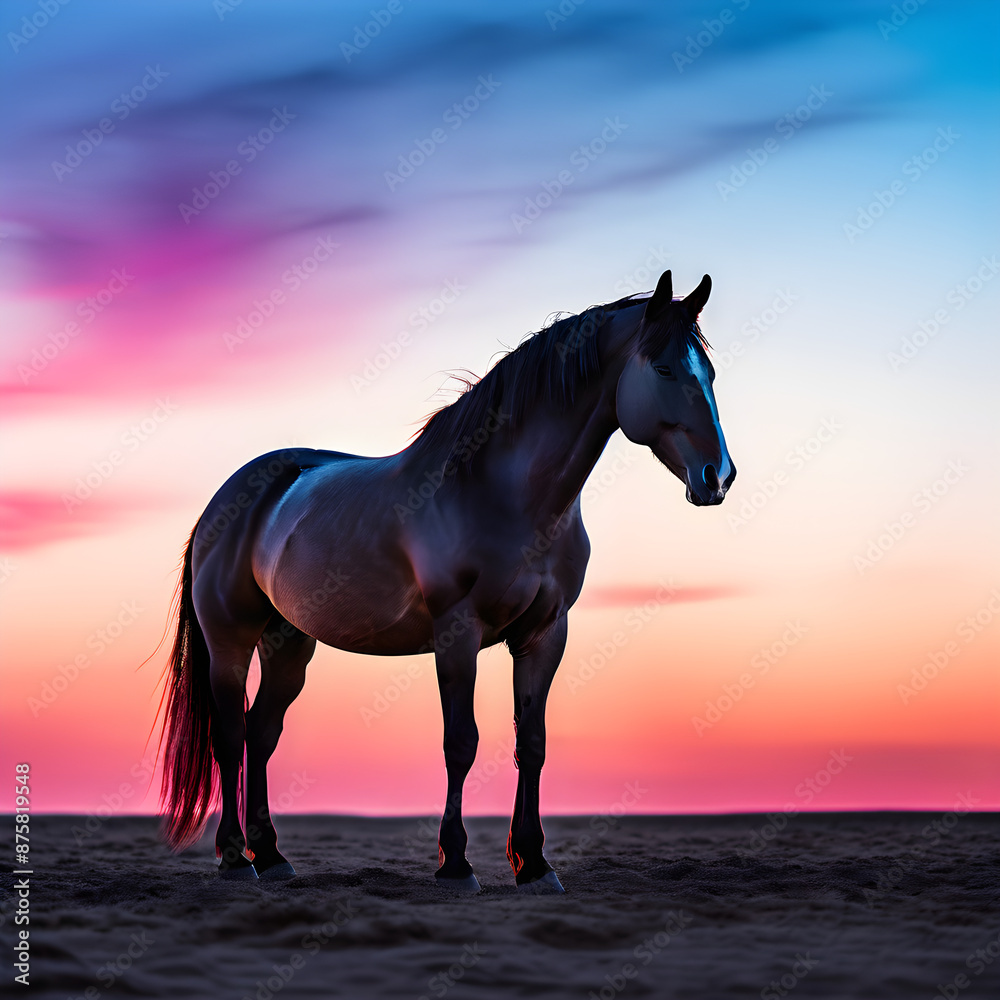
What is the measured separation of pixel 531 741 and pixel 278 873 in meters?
1.85

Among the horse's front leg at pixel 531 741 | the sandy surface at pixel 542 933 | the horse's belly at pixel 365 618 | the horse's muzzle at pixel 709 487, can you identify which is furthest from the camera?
the horse's belly at pixel 365 618

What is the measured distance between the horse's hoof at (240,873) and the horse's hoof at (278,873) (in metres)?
0.06

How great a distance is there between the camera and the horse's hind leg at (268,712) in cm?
669

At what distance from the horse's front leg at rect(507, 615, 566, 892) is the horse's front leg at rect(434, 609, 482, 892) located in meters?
0.32

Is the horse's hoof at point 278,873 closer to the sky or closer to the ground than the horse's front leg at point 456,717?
closer to the ground

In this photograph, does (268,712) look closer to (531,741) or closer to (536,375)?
(531,741)

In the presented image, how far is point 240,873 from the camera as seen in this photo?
647 cm

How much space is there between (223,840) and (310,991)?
11.1ft

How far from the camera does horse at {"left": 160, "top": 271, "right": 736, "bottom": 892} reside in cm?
532

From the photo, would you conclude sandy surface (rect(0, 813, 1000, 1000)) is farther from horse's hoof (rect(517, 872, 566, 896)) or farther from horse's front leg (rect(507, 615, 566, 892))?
horse's front leg (rect(507, 615, 566, 892))

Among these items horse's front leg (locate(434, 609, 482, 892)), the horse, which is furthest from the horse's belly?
horse's front leg (locate(434, 609, 482, 892))

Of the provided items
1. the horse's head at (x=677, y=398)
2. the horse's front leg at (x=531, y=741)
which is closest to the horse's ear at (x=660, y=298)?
the horse's head at (x=677, y=398)

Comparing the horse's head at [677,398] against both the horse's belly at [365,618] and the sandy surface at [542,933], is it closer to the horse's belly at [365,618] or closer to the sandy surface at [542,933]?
the horse's belly at [365,618]

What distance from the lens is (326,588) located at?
20.6 feet
